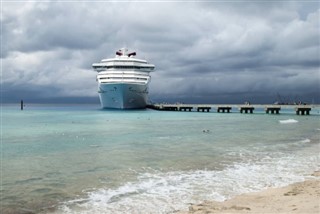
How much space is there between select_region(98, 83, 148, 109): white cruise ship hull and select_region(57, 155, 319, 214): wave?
6126 cm

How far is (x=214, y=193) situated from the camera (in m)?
9.85

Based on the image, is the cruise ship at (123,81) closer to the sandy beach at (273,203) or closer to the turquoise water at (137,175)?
the turquoise water at (137,175)

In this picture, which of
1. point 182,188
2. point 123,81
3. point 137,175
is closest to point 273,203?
point 182,188

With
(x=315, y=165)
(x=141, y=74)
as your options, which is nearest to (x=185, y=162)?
(x=315, y=165)

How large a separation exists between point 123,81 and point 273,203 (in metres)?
Result: 67.5

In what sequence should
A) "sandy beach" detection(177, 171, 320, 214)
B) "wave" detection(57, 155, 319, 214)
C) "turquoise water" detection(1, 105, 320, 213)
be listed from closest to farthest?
"sandy beach" detection(177, 171, 320, 214) → "wave" detection(57, 155, 319, 214) → "turquoise water" detection(1, 105, 320, 213)

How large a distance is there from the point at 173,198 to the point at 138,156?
25.8ft

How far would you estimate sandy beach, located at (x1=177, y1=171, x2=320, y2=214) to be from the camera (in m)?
7.21

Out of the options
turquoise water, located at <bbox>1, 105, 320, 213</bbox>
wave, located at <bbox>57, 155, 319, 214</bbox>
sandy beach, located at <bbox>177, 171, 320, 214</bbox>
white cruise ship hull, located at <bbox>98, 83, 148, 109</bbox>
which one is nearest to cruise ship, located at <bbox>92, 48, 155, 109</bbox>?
white cruise ship hull, located at <bbox>98, 83, 148, 109</bbox>

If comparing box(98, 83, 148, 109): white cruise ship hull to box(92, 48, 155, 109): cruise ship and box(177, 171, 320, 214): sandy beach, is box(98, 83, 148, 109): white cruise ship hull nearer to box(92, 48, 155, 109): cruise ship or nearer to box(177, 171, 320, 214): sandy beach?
box(92, 48, 155, 109): cruise ship

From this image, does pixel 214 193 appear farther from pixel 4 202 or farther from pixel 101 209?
pixel 4 202

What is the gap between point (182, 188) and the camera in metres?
10.5

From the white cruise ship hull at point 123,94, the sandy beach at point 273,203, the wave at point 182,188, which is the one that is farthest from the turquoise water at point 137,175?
the white cruise ship hull at point 123,94

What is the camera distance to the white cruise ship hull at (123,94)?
2943 inches
